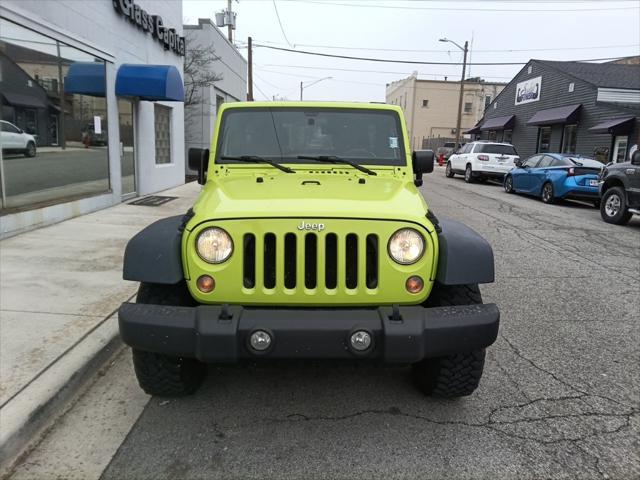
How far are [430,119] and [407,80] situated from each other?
5500 millimetres

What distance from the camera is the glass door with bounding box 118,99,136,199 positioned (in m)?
11.5

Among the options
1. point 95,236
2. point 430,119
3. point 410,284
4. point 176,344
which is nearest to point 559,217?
point 95,236

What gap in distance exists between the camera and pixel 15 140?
7629 mm

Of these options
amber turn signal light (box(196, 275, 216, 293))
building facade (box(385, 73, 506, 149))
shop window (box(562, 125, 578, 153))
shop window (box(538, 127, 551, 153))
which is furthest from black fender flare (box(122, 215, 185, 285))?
building facade (box(385, 73, 506, 149))

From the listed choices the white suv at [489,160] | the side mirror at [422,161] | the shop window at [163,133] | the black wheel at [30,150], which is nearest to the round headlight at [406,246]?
the side mirror at [422,161]

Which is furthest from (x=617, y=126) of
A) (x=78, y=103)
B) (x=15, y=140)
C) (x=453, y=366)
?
(x=453, y=366)

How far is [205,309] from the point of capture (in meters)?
2.68

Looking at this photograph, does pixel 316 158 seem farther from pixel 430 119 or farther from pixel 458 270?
pixel 430 119

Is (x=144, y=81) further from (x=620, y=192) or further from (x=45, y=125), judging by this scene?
(x=620, y=192)

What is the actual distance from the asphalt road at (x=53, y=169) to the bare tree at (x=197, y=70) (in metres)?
10.2

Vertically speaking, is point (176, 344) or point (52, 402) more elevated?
point (176, 344)

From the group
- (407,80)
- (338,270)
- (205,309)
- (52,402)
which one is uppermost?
(407,80)

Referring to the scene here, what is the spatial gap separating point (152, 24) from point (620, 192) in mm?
11064

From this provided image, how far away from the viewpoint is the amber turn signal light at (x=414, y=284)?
279cm
